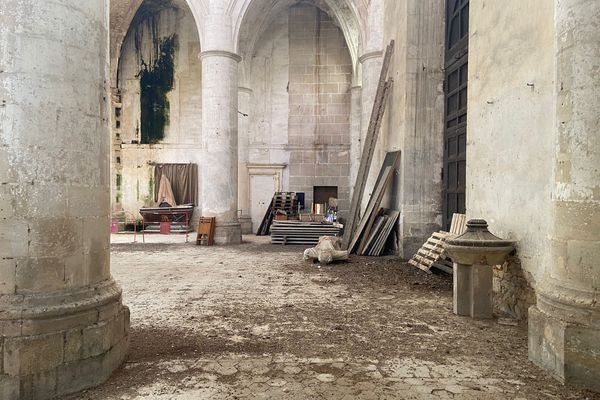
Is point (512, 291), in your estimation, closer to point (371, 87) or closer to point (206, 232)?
point (371, 87)

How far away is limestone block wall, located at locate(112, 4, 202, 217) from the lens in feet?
60.1

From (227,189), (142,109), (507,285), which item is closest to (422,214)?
(507,285)

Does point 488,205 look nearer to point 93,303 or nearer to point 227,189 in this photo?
point 93,303

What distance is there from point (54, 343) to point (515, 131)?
506 centimetres

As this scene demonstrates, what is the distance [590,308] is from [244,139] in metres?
15.6

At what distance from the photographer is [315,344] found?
4.11 meters

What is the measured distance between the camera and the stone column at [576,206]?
10.3ft

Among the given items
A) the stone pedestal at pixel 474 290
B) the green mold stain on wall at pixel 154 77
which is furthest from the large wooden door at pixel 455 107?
the green mold stain on wall at pixel 154 77

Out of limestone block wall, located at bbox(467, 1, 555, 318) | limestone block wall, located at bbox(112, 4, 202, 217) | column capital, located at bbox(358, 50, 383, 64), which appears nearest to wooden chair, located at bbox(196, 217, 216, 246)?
limestone block wall, located at bbox(112, 4, 202, 217)

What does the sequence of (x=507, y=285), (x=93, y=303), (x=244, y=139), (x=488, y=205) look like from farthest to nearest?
1. (x=244, y=139)
2. (x=488, y=205)
3. (x=507, y=285)
4. (x=93, y=303)

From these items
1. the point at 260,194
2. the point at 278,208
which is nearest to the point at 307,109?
the point at 260,194

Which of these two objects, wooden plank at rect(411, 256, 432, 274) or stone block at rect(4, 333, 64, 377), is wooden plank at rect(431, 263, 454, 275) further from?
stone block at rect(4, 333, 64, 377)

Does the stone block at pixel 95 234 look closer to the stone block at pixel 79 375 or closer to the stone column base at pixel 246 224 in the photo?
the stone block at pixel 79 375

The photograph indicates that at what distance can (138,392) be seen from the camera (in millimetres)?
3070
